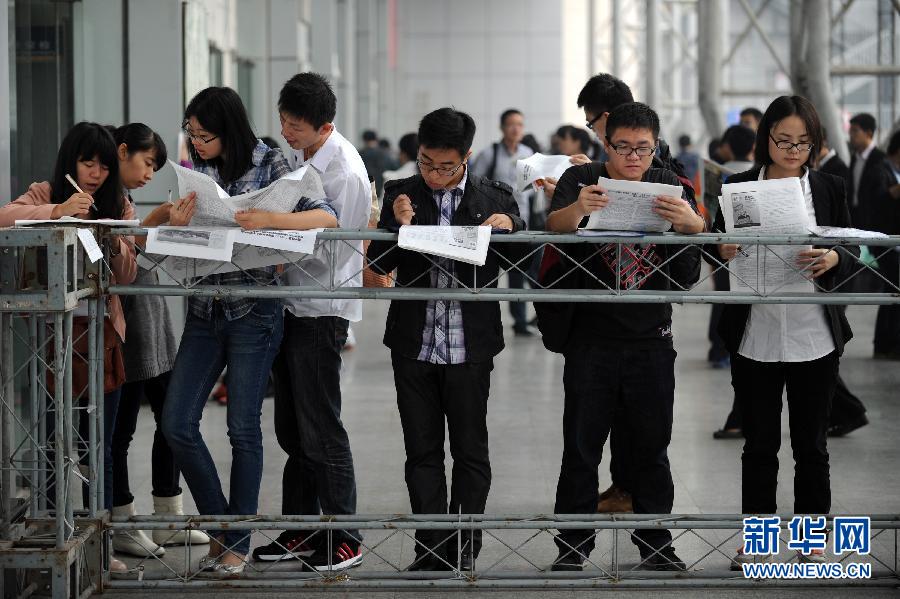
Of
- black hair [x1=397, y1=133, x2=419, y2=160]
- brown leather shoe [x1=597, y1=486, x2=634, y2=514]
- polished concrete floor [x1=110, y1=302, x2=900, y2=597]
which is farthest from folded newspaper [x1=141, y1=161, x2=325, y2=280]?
black hair [x1=397, y1=133, x2=419, y2=160]

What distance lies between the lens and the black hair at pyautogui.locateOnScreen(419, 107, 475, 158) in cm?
468

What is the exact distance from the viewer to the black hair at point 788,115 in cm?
491

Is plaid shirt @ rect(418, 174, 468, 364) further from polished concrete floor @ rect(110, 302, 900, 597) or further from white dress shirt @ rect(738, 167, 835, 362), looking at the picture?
white dress shirt @ rect(738, 167, 835, 362)

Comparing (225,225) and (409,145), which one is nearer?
(225,225)

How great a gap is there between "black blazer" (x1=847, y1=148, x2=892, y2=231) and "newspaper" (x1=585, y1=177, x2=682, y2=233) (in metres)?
6.53

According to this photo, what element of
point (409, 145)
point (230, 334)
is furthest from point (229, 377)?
point (409, 145)

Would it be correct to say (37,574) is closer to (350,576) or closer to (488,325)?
(350,576)

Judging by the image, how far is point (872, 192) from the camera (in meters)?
10.9

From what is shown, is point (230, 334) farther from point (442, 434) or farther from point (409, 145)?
point (409, 145)

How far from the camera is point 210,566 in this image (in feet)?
16.5

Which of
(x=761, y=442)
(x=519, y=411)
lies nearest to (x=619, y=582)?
(x=761, y=442)

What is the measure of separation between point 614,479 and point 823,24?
23.5 feet

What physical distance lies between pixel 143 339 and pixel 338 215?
39.8 inches

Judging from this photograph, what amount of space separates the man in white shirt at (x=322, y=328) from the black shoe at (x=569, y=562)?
0.78m
